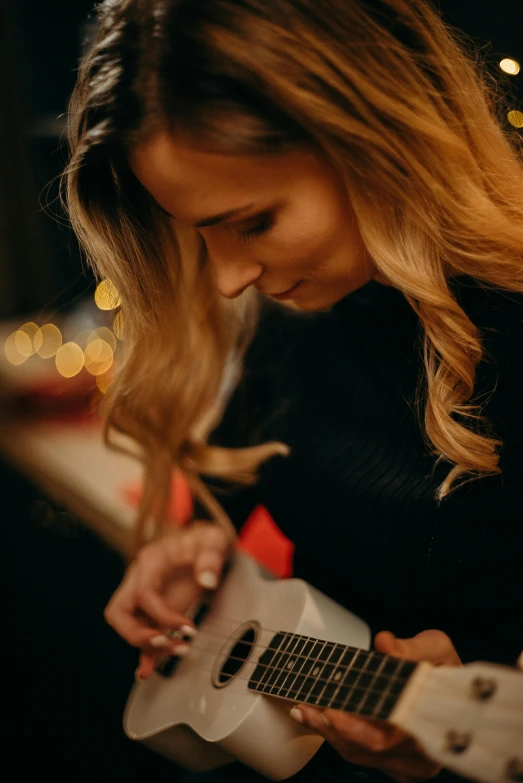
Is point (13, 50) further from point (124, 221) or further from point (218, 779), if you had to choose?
point (218, 779)

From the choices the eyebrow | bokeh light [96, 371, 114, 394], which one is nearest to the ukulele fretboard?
the eyebrow

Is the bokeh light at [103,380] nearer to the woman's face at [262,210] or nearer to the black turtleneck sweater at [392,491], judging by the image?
the black turtleneck sweater at [392,491]

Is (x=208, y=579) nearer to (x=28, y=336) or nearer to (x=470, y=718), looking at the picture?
(x=470, y=718)

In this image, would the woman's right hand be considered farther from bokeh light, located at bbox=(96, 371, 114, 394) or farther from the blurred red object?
bokeh light, located at bbox=(96, 371, 114, 394)

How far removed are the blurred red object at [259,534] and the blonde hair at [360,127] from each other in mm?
438

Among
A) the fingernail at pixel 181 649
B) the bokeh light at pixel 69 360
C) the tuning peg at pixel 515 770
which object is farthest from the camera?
the bokeh light at pixel 69 360

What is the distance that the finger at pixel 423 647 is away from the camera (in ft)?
2.16

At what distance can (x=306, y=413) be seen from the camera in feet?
3.18

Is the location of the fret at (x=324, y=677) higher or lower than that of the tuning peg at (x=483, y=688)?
lower

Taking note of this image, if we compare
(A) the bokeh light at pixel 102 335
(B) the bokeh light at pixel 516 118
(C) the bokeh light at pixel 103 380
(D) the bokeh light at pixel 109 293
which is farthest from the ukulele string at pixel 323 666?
(A) the bokeh light at pixel 102 335

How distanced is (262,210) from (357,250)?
0.37 ft

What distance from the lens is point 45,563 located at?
1.67 metres

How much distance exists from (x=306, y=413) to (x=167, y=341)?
0.21 m

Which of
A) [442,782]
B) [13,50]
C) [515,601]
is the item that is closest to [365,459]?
[515,601]
